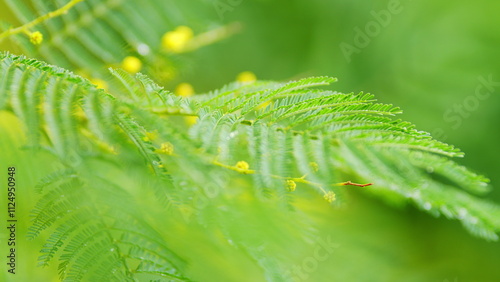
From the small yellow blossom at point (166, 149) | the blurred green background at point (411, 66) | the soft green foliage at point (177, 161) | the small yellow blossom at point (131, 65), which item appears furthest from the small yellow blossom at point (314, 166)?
the blurred green background at point (411, 66)

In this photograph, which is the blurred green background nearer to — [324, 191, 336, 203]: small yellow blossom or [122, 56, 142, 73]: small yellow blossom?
[122, 56, 142, 73]: small yellow blossom

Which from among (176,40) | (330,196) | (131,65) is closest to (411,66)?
(176,40)

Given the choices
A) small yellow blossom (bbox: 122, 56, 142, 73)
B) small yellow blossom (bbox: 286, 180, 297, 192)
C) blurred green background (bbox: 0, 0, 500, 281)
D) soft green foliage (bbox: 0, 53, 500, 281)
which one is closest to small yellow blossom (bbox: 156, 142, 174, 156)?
soft green foliage (bbox: 0, 53, 500, 281)

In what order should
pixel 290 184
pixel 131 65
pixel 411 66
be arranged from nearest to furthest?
pixel 290 184 < pixel 131 65 < pixel 411 66

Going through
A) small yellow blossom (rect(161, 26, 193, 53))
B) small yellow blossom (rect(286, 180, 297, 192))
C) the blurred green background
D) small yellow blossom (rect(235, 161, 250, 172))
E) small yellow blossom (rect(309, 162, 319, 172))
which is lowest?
small yellow blossom (rect(286, 180, 297, 192))

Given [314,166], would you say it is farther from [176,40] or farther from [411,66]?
[411,66]
